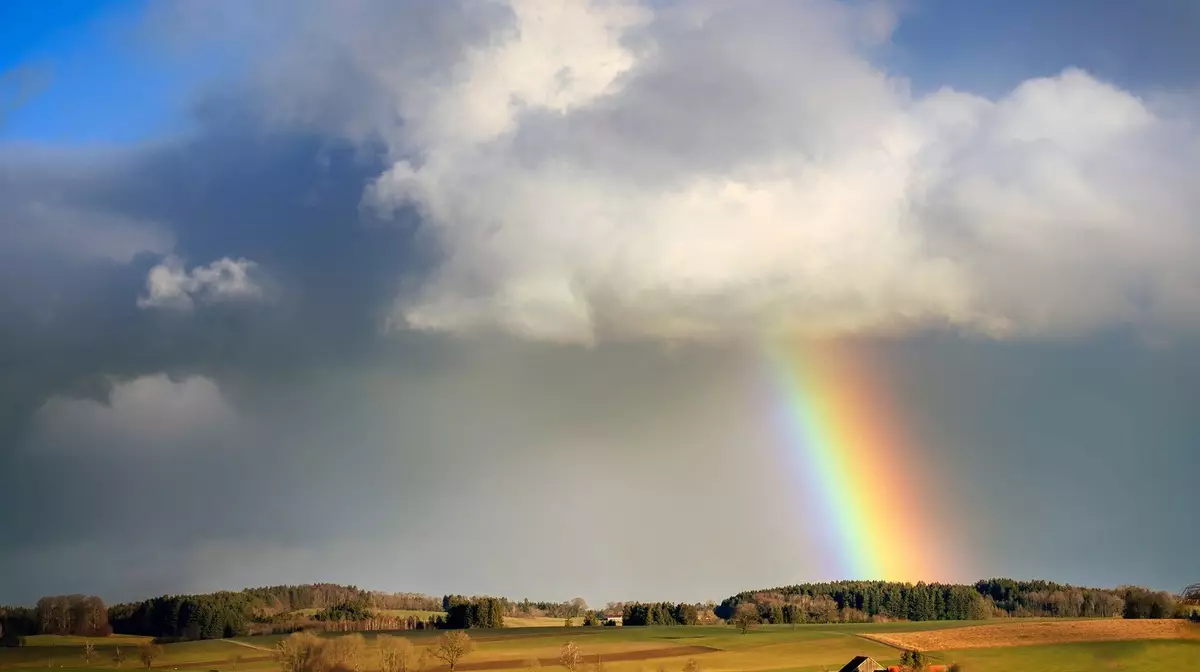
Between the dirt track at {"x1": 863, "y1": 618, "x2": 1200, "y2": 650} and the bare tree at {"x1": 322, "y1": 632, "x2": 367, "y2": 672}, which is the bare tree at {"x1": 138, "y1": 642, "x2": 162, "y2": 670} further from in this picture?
the dirt track at {"x1": 863, "y1": 618, "x2": 1200, "y2": 650}

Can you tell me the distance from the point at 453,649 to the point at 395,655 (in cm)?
1221

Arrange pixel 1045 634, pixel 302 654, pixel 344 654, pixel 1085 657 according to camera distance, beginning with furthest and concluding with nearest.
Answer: pixel 1045 634
pixel 302 654
pixel 344 654
pixel 1085 657

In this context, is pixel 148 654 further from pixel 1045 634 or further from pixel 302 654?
pixel 1045 634

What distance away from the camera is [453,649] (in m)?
160

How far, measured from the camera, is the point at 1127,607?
19400 cm

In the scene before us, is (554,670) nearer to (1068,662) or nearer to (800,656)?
(800,656)

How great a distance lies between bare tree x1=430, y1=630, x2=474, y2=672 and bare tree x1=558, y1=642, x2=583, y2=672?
14.2m

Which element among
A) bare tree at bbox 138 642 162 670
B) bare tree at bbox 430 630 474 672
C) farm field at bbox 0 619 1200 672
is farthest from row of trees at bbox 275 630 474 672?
bare tree at bbox 138 642 162 670

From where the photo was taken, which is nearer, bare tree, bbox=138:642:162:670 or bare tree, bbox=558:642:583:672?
bare tree, bbox=558:642:583:672

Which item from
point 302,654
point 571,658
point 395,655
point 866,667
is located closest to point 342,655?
point 302,654

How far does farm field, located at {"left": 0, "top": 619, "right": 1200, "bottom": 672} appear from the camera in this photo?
479 feet

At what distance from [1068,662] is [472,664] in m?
81.6

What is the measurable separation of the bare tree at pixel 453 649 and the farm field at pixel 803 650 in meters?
1.88

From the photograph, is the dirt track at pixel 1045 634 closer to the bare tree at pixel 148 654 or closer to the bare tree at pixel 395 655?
the bare tree at pixel 395 655
